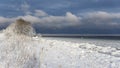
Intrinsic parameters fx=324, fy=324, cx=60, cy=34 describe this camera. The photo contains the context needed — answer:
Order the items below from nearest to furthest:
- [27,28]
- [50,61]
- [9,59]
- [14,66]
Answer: [14,66] < [9,59] < [27,28] < [50,61]

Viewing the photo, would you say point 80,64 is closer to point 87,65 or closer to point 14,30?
point 87,65

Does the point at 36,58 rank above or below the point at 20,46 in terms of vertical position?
below

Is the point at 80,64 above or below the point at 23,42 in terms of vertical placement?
below

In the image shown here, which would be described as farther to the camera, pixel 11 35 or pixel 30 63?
pixel 11 35

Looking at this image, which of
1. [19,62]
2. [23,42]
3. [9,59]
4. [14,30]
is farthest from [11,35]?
[19,62]

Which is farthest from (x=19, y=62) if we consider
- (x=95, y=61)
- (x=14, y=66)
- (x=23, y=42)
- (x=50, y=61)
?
(x=95, y=61)

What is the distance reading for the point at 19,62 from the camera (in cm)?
1419

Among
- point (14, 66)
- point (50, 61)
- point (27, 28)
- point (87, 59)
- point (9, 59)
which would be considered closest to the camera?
point (14, 66)

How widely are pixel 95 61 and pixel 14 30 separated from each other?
17.8 feet

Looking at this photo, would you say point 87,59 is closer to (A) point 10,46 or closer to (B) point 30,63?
(A) point 10,46

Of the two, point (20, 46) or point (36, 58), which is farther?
point (20, 46)

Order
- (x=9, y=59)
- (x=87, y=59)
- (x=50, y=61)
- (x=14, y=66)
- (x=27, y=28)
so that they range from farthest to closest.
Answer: (x=87, y=59)
(x=50, y=61)
(x=27, y=28)
(x=9, y=59)
(x=14, y=66)

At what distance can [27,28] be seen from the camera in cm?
1806

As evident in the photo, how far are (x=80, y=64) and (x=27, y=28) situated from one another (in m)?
3.79
